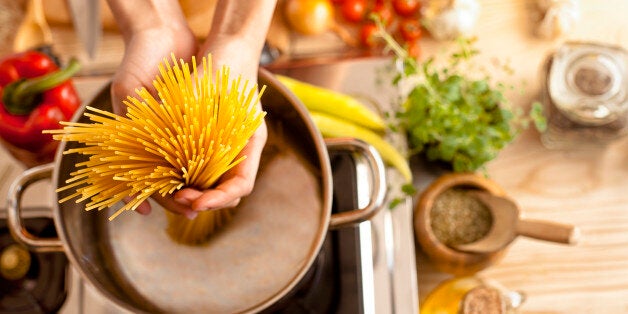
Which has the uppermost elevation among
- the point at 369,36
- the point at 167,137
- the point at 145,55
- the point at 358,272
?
the point at 369,36

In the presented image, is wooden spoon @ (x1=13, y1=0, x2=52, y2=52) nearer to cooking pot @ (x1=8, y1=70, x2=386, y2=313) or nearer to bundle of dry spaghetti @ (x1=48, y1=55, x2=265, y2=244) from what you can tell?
cooking pot @ (x1=8, y1=70, x2=386, y2=313)

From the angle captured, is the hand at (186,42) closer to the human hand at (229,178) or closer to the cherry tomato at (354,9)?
the human hand at (229,178)

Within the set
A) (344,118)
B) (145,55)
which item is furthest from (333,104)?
(145,55)

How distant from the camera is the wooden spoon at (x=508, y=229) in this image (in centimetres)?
62

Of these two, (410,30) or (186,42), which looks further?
(410,30)

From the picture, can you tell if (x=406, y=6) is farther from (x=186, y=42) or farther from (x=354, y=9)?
(x=186, y=42)

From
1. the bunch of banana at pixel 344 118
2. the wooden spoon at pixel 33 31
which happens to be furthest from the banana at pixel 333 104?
the wooden spoon at pixel 33 31

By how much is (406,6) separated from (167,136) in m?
0.55

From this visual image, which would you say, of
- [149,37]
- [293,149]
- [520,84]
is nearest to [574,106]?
[520,84]

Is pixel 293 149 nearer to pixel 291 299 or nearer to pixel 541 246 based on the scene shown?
pixel 291 299

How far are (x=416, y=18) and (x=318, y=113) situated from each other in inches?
10.5

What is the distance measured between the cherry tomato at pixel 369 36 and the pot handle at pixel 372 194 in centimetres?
32

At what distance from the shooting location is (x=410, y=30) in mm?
847

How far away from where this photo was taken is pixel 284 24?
870mm
